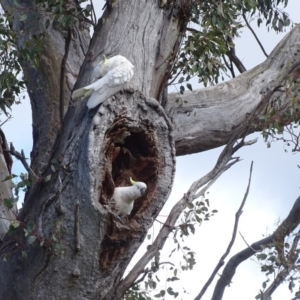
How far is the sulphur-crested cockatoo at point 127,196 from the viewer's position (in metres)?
3.28

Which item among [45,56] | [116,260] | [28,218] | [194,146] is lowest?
[116,260]

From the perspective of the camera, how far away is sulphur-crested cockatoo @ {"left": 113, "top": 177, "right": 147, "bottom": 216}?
10.8ft

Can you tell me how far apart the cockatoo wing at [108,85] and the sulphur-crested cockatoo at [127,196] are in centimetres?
37

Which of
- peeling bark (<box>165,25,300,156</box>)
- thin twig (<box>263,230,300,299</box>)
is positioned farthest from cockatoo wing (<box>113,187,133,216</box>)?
peeling bark (<box>165,25,300,156</box>)

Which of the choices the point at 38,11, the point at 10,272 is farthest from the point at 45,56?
the point at 10,272

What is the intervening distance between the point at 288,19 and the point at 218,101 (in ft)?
3.27

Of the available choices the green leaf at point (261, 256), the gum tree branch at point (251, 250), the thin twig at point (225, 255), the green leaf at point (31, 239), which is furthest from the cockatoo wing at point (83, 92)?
the green leaf at point (261, 256)

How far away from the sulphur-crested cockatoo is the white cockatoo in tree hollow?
0.37 meters

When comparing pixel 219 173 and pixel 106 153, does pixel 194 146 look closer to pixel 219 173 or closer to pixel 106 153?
pixel 219 173

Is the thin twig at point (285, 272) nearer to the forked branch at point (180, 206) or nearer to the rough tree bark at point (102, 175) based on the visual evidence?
the forked branch at point (180, 206)

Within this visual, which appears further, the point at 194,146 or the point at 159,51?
the point at 194,146

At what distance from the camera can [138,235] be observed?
330cm

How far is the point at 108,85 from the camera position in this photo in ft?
10.6

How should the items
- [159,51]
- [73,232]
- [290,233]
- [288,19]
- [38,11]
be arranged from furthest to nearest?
1. [288,19]
2. [38,11]
3. [290,233]
4. [159,51]
5. [73,232]
